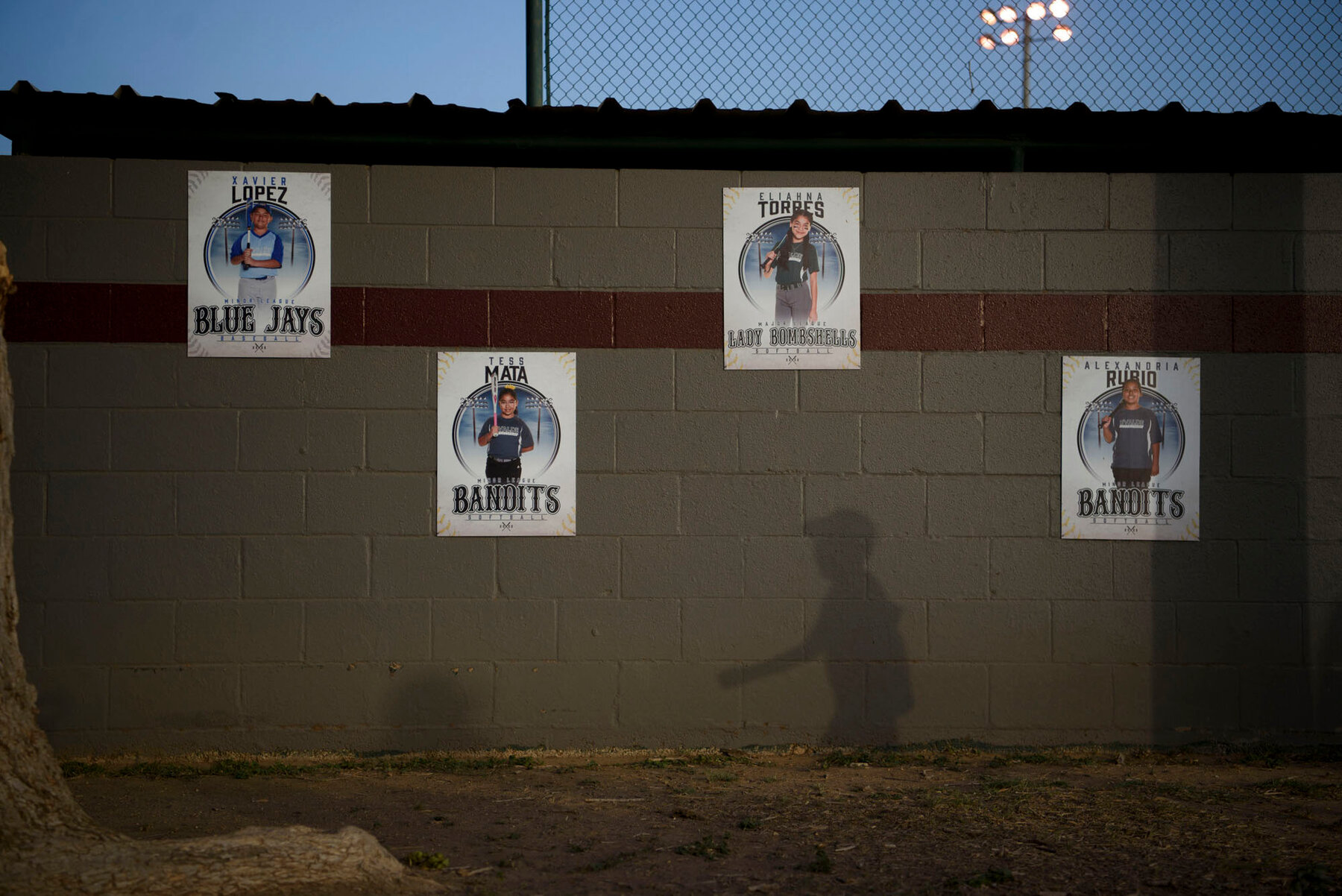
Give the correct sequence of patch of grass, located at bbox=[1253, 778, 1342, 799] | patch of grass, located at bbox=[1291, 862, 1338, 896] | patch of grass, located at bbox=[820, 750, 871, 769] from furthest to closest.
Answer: patch of grass, located at bbox=[820, 750, 871, 769], patch of grass, located at bbox=[1253, 778, 1342, 799], patch of grass, located at bbox=[1291, 862, 1338, 896]

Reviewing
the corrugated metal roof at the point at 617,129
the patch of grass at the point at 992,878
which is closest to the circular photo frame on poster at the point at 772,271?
the corrugated metal roof at the point at 617,129

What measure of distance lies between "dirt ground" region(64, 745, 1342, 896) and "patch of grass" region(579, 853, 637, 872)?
0.01 metres

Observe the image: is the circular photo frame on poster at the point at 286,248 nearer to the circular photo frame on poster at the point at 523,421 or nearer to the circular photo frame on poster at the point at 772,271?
the circular photo frame on poster at the point at 523,421

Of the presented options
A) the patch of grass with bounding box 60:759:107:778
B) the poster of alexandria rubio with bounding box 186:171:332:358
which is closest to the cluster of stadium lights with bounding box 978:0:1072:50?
the poster of alexandria rubio with bounding box 186:171:332:358

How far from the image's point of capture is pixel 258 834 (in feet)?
9.86

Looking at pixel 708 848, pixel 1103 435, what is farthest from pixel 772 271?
pixel 708 848

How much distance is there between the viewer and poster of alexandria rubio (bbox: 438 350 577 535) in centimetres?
479

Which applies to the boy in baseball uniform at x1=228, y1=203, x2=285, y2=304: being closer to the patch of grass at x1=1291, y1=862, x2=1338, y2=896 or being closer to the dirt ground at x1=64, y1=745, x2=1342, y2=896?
the dirt ground at x1=64, y1=745, x2=1342, y2=896

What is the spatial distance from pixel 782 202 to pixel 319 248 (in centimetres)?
225

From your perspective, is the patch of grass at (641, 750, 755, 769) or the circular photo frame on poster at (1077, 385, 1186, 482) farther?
the circular photo frame on poster at (1077, 385, 1186, 482)

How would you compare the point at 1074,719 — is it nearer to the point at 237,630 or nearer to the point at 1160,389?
the point at 1160,389

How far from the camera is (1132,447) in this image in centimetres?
487

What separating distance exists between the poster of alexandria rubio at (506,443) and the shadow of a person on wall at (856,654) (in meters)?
1.23

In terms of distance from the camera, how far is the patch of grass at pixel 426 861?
329cm
